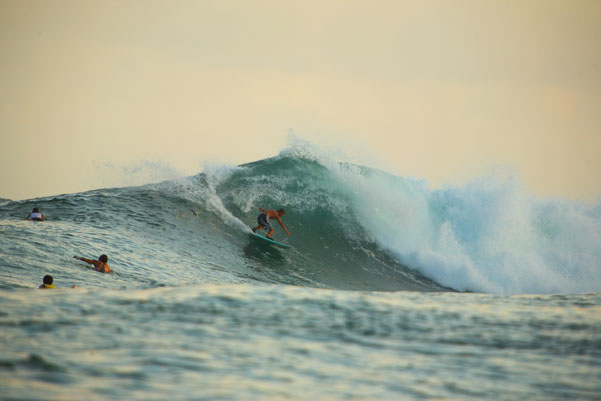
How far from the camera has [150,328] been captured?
5934mm

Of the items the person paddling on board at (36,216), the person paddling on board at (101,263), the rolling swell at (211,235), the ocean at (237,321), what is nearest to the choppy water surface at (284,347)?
the ocean at (237,321)

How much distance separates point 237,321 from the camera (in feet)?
21.0

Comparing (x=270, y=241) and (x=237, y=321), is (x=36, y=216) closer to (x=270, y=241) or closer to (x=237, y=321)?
(x=270, y=241)

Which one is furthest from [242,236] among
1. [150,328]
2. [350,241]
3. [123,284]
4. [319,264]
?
[150,328]

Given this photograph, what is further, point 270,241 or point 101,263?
point 270,241

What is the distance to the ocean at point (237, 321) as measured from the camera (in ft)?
15.2

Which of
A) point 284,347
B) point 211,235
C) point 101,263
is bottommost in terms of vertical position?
point 101,263

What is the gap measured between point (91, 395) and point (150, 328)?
1764 millimetres

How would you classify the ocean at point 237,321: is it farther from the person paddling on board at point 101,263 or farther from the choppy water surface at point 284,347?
the person paddling on board at point 101,263

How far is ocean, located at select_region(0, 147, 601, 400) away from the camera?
4.62 m

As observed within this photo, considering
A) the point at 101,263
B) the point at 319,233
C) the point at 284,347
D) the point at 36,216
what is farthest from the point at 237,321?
the point at 319,233

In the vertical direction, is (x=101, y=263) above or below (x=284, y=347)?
below

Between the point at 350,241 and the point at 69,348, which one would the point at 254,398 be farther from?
the point at 350,241

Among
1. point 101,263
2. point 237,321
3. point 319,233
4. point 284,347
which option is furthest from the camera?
point 319,233
